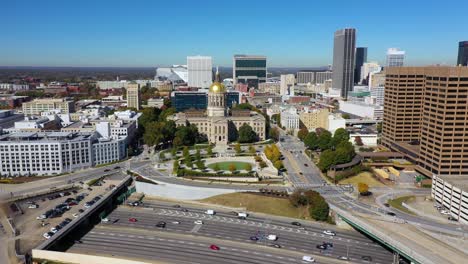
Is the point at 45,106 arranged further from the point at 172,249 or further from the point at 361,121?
Answer: the point at 361,121

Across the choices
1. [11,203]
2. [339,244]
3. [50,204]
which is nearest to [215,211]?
[339,244]

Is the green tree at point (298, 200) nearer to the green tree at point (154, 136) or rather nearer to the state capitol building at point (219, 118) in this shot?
the green tree at point (154, 136)

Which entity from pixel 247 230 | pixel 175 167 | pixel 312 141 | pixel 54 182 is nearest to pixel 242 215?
pixel 247 230

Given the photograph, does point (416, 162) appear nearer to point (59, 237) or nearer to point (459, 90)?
point (459, 90)

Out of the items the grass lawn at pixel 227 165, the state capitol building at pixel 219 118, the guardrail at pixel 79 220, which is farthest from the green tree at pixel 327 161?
the guardrail at pixel 79 220

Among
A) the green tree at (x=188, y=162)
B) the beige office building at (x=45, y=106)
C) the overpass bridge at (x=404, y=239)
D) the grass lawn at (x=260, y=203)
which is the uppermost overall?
the beige office building at (x=45, y=106)

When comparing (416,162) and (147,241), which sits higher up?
(416,162)
